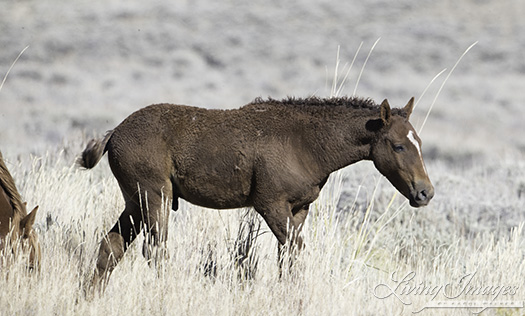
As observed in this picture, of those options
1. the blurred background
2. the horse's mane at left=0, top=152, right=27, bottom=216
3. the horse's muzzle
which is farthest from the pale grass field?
the blurred background

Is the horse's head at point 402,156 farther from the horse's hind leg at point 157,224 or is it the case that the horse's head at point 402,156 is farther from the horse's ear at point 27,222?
the horse's ear at point 27,222

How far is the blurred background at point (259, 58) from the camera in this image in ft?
84.4

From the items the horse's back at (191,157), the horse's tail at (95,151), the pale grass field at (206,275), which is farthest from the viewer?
the horse's tail at (95,151)

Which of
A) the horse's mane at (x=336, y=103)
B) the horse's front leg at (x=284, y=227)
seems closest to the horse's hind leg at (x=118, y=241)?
the horse's front leg at (x=284, y=227)

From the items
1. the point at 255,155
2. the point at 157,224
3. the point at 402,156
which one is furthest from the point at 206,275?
the point at 402,156

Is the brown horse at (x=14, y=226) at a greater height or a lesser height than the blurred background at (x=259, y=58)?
lesser

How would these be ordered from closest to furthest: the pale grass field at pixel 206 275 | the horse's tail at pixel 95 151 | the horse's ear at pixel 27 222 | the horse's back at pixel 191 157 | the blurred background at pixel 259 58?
1. the pale grass field at pixel 206 275
2. the horse's ear at pixel 27 222
3. the horse's back at pixel 191 157
4. the horse's tail at pixel 95 151
5. the blurred background at pixel 259 58

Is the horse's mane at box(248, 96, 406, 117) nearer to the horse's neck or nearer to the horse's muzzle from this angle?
the horse's neck

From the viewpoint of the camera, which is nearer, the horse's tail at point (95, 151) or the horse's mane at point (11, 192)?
the horse's mane at point (11, 192)

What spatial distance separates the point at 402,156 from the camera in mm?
5453

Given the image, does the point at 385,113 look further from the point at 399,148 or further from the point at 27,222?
the point at 27,222

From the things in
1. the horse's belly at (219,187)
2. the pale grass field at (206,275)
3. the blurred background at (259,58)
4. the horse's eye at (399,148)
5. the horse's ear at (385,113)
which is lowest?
the pale grass field at (206,275)

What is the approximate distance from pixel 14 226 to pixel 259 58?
33.2 m

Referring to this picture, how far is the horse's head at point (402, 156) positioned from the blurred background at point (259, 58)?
15090 mm
